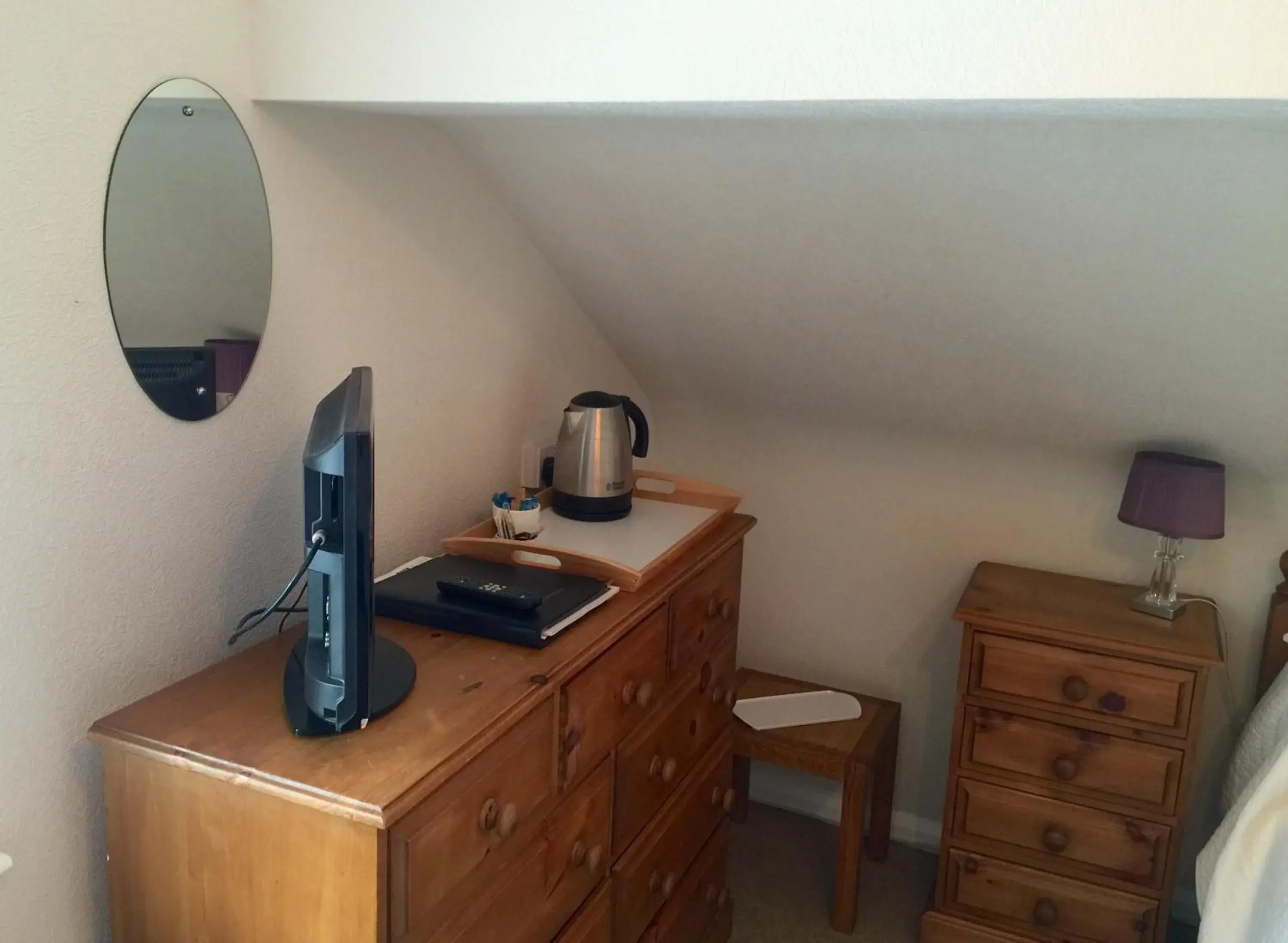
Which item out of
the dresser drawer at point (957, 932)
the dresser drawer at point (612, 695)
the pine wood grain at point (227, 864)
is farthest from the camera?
the dresser drawer at point (957, 932)

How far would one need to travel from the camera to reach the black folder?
4.59 ft

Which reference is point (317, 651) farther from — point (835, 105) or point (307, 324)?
point (835, 105)

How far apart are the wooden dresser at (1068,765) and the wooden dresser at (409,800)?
3.02ft

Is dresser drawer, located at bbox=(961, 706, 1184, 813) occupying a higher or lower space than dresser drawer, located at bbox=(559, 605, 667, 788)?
lower

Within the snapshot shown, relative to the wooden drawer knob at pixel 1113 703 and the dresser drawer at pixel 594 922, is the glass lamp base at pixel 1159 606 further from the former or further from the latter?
the dresser drawer at pixel 594 922

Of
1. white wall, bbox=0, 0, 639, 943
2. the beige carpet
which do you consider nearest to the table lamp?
the beige carpet

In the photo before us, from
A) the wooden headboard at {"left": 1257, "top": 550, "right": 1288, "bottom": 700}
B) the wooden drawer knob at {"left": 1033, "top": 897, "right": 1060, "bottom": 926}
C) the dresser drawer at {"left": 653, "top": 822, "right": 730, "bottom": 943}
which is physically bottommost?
the wooden drawer knob at {"left": 1033, "top": 897, "right": 1060, "bottom": 926}

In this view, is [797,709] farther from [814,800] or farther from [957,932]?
[957,932]

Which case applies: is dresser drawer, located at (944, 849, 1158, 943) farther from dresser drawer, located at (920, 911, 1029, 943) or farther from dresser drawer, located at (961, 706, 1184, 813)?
dresser drawer, located at (961, 706, 1184, 813)

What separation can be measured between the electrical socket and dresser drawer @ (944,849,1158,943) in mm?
1278

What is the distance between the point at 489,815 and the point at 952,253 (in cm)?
119

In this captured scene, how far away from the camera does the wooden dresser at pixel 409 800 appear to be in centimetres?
105

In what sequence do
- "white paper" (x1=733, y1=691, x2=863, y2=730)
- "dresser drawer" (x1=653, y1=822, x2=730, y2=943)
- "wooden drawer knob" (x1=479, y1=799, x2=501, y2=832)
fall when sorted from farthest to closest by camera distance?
"white paper" (x1=733, y1=691, x2=863, y2=730) < "dresser drawer" (x1=653, y1=822, x2=730, y2=943) < "wooden drawer knob" (x1=479, y1=799, x2=501, y2=832)

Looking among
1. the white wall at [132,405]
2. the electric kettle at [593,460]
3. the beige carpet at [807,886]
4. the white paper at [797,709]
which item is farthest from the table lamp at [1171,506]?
the white wall at [132,405]
